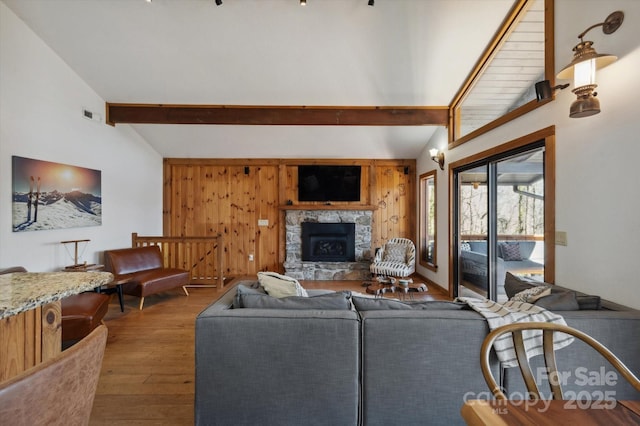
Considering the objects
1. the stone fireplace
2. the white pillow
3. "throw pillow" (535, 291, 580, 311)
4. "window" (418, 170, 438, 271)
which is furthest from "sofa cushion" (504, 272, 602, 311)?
the stone fireplace

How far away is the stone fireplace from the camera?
5.71 m

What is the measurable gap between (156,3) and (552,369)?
13.5ft

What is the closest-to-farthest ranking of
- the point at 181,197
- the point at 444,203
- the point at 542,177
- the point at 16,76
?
1. the point at 542,177
2. the point at 16,76
3. the point at 444,203
4. the point at 181,197

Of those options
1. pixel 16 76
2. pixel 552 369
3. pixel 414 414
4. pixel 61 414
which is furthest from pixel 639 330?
pixel 16 76

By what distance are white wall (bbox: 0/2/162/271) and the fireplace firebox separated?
3141 mm

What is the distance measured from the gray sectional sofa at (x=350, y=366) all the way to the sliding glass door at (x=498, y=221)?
141 centimetres

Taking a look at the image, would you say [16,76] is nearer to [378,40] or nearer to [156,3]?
[156,3]

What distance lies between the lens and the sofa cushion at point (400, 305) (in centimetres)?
173

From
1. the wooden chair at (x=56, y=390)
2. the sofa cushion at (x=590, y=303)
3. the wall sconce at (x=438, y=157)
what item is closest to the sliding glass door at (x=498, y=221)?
the wall sconce at (x=438, y=157)

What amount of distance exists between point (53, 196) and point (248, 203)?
3012mm

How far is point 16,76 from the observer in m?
2.98

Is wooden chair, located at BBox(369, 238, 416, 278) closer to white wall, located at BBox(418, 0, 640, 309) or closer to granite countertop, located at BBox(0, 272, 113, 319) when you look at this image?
white wall, located at BBox(418, 0, 640, 309)

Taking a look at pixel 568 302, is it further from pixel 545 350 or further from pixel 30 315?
pixel 30 315

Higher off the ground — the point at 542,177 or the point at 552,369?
the point at 542,177
